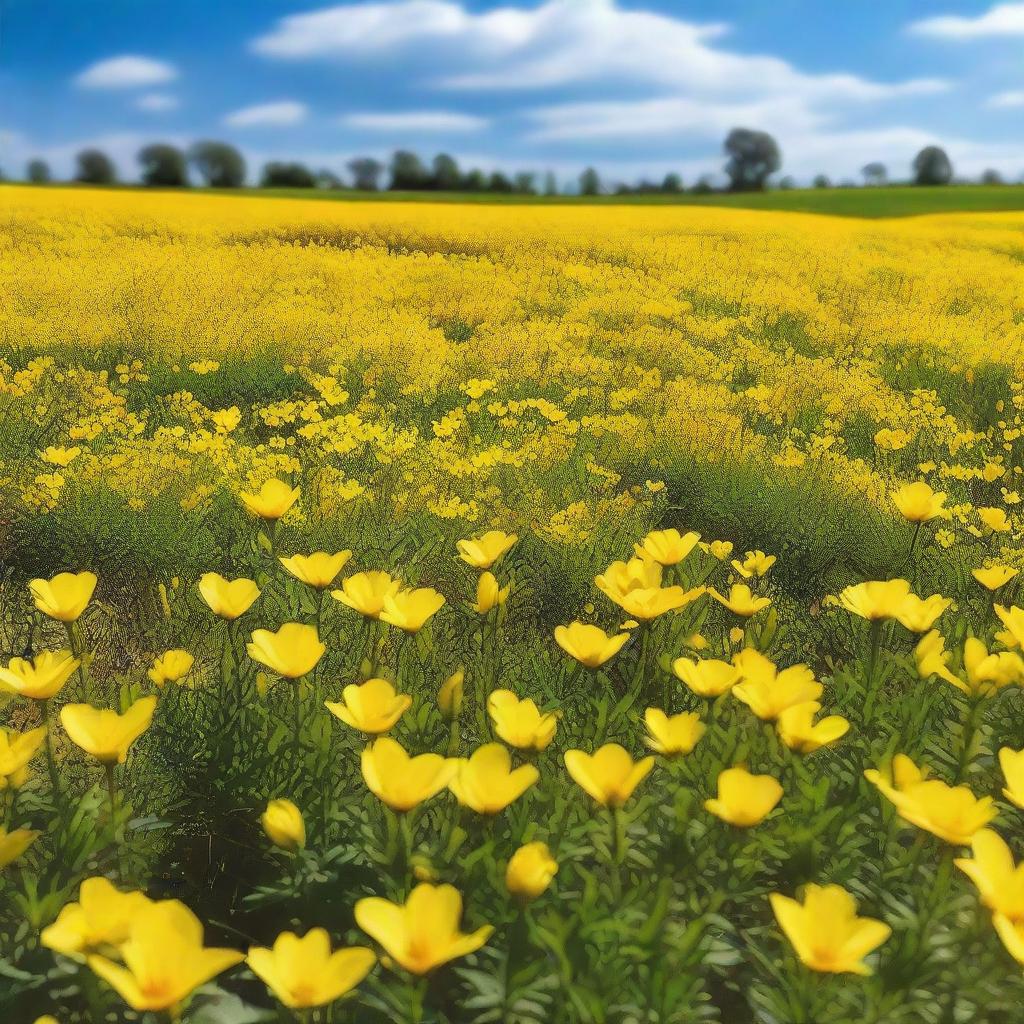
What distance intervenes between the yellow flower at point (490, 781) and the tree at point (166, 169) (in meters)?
27.0

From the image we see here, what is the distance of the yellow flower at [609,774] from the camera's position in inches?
47.6

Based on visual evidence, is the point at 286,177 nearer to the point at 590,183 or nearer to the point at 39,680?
the point at 590,183

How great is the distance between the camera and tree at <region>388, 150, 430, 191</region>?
1187 inches

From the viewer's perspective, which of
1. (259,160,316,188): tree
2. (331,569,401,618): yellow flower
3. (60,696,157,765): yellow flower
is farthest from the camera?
(259,160,316,188): tree

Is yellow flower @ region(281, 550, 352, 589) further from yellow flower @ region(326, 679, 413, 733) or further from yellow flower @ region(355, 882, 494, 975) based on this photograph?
yellow flower @ region(355, 882, 494, 975)

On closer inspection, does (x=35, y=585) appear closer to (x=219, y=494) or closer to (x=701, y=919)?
(x=701, y=919)

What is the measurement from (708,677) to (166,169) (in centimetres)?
2889

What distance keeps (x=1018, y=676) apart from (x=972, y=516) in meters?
2.33

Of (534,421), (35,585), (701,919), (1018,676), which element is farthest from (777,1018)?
(534,421)

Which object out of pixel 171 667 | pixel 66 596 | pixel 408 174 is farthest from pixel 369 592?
pixel 408 174

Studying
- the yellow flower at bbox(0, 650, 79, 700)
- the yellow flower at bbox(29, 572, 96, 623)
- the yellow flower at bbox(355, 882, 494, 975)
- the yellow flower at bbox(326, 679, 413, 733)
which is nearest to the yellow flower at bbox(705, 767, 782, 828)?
the yellow flower at bbox(355, 882, 494, 975)

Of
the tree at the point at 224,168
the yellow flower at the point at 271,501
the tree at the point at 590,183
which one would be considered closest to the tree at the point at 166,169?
the tree at the point at 224,168

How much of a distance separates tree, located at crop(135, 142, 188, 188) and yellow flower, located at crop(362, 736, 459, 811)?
27.0 meters

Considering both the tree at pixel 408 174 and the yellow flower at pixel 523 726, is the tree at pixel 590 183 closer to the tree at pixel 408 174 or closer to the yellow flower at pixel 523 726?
the tree at pixel 408 174
